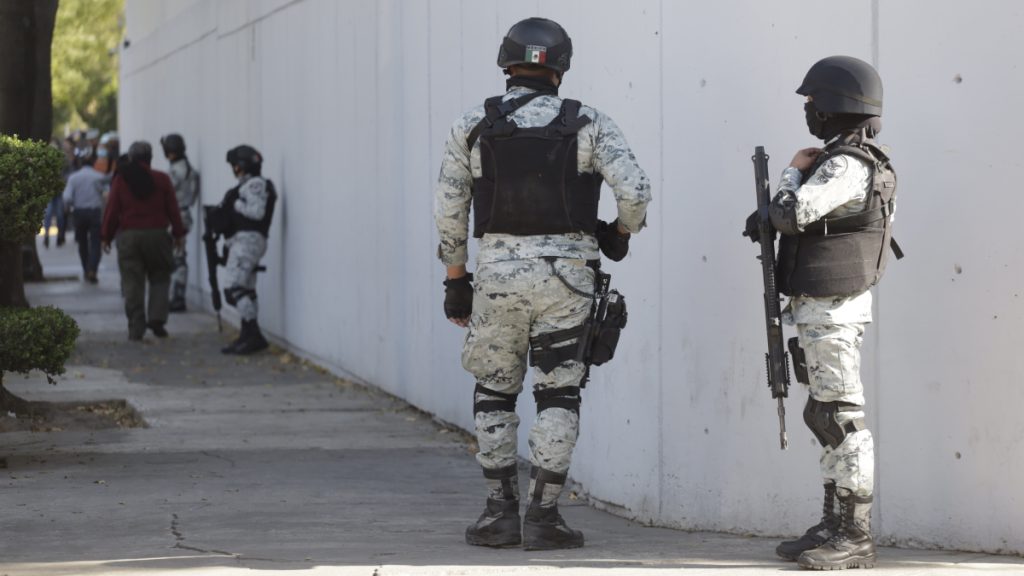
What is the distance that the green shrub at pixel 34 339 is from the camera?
25.9 ft

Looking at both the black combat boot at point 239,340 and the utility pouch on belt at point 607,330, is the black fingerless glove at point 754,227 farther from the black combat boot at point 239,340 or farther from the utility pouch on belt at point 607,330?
the black combat boot at point 239,340

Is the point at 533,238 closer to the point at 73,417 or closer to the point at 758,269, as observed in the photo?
the point at 758,269

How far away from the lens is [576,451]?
748cm

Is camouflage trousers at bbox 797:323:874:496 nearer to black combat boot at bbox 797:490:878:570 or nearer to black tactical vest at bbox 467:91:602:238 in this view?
black combat boot at bbox 797:490:878:570

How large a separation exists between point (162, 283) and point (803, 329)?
385 inches

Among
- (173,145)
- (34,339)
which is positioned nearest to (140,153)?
(173,145)

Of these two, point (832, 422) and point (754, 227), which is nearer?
point (832, 422)

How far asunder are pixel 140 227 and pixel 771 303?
952 centimetres

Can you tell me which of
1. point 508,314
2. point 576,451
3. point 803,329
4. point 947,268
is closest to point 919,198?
point 947,268

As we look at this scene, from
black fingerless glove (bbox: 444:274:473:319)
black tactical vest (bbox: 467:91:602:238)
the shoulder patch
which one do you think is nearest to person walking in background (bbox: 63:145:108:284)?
black fingerless glove (bbox: 444:274:473:319)

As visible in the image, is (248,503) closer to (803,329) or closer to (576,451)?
(576,451)

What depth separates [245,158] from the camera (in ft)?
42.5

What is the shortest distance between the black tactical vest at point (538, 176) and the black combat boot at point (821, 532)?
129 cm

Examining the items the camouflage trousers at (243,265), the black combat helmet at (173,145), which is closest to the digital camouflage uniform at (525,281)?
the camouflage trousers at (243,265)
